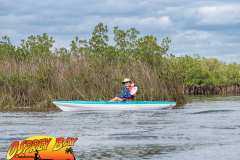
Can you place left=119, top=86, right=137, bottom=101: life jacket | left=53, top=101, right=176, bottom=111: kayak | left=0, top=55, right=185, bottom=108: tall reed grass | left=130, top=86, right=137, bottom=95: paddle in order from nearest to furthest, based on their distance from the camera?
left=53, top=101, right=176, bottom=111: kayak < left=130, top=86, right=137, bottom=95: paddle < left=119, top=86, right=137, bottom=101: life jacket < left=0, top=55, right=185, bottom=108: tall reed grass

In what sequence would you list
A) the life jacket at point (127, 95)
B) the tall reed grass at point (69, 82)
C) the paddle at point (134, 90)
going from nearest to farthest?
the paddle at point (134, 90)
the life jacket at point (127, 95)
the tall reed grass at point (69, 82)

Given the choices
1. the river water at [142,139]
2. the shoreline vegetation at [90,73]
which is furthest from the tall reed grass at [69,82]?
the river water at [142,139]

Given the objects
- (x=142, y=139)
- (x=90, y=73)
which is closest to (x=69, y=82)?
(x=90, y=73)

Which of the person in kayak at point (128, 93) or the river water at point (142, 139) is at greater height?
the person in kayak at point (128, 93)

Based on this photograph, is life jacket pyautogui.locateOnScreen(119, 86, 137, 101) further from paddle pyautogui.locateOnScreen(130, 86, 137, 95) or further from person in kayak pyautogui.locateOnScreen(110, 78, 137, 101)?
paddle pyautogui.locateOnScreen(130, 86, 137, 95)

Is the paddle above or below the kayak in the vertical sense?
above

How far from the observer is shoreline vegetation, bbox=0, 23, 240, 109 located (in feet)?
60.7

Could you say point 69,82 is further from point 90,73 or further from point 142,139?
point 142,139

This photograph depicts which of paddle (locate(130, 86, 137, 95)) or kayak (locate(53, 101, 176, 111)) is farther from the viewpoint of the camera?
paddle (locate(130, 86, 137, 95))

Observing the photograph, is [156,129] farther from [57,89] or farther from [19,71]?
[19,71]

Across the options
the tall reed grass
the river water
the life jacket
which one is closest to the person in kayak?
the life jacket

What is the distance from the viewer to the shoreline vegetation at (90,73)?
18500mm

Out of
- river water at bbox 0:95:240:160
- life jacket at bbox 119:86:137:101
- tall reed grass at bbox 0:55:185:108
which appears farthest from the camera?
tall reed grass at bbox 0:55:185:108

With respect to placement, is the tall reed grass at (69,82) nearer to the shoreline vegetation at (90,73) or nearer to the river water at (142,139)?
the shoreline vegetation at (90,73)
